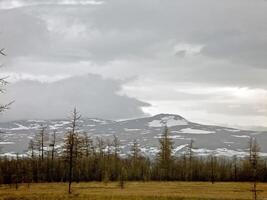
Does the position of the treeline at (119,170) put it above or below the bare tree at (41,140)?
below

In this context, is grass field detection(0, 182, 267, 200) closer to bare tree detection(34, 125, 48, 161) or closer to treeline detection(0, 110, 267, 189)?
treeline detection(0, 110, 267, 189)

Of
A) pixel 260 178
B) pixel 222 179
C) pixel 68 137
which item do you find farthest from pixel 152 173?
pixel 68 137

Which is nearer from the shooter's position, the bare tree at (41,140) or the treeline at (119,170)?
the treeline at (119,170)

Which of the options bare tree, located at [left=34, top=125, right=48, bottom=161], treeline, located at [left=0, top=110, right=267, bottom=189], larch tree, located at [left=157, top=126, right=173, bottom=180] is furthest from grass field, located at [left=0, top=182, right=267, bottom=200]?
larch tree, located at [left=157, top=126, right=173, bottom=180]

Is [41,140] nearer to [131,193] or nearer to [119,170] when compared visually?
[119,170]

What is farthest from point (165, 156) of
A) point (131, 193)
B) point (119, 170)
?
point (131, 193)

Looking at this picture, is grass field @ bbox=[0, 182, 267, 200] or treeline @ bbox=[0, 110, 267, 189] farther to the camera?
treeline @ bbox=[0, 110, 267, 189]

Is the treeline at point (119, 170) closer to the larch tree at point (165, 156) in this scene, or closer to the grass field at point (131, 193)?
the larch tree at point (165, 156)

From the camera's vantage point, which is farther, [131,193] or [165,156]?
[165,156]

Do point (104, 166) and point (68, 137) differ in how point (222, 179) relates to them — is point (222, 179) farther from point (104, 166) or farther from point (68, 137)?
point (68, 137)

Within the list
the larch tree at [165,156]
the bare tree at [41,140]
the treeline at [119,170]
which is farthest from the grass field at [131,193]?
the larch tree at [165,156]

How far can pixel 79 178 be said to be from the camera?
454 ft

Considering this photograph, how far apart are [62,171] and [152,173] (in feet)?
84.4

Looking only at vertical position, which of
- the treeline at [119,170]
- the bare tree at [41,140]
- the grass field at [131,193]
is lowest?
the grass field at [131,193]
